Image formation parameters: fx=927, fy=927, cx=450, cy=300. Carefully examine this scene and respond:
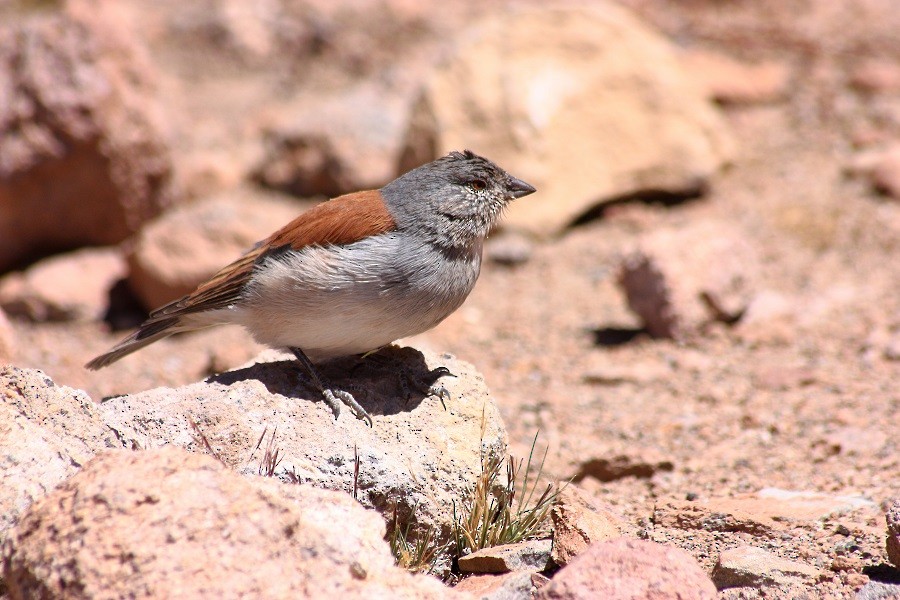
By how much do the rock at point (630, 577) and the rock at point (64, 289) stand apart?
6.62 metres

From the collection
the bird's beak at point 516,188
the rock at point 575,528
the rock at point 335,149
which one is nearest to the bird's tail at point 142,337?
the bird's beak at point 516,188

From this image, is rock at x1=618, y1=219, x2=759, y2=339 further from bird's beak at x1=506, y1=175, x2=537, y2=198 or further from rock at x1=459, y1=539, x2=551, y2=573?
rock at x1=459, y1=539, x2=551, y2=573

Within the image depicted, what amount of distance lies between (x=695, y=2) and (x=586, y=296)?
6.29 m

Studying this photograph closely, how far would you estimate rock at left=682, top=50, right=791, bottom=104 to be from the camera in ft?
34.6

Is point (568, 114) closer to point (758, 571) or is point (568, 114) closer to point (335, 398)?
point (335, 398)

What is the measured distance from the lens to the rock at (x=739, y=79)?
10539 mm

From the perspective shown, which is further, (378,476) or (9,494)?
(378,476)

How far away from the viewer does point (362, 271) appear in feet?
14.2

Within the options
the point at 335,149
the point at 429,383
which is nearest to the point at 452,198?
the point at 429,383

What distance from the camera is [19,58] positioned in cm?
889

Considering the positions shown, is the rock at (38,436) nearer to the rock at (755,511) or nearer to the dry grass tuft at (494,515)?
the dry grass tuft at (494,515)

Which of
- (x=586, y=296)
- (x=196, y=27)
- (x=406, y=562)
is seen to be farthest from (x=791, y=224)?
(x=196, y=27)

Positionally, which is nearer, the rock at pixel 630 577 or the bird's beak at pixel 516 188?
the rock at pixel 630 577

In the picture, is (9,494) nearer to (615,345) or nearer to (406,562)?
(406,562)
